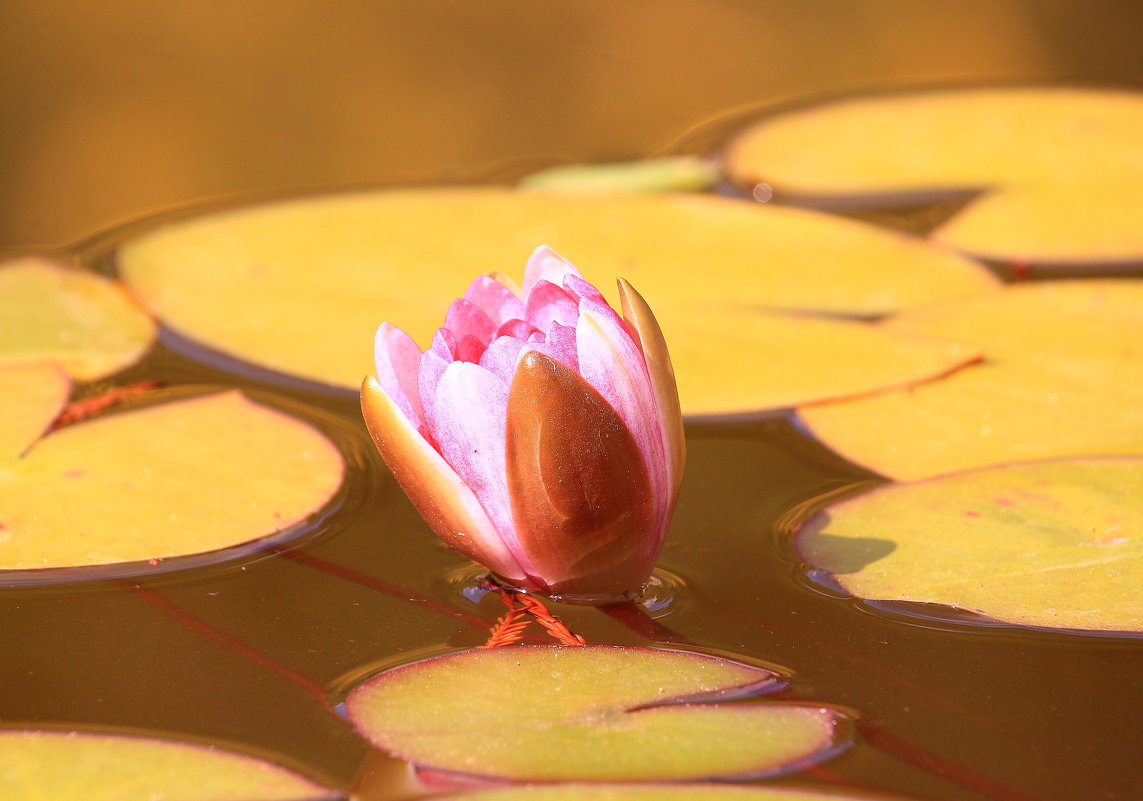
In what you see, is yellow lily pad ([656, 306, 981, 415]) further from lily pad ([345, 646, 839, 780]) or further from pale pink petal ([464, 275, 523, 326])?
lily pad ([345, 646, 839, 780])

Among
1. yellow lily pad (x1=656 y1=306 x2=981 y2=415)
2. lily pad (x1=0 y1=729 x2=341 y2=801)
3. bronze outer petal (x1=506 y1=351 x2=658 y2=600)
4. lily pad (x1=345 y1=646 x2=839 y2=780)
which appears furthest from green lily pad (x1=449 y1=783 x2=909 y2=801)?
yellow lily pad (x1=656 y1=306 x2=981 y2=415)

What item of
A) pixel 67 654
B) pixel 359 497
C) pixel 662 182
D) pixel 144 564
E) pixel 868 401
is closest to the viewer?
pixel 67 654

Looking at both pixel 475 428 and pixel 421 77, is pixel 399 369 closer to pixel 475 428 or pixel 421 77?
pixel 475 428

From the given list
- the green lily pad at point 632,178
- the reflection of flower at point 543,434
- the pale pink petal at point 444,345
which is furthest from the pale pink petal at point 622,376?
the green lily pad at point 632,178

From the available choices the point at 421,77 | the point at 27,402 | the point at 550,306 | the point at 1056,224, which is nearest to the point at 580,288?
the point at 550,306

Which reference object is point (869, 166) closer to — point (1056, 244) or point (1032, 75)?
point (1056, 244)

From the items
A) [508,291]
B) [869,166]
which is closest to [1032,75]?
[869,166]
